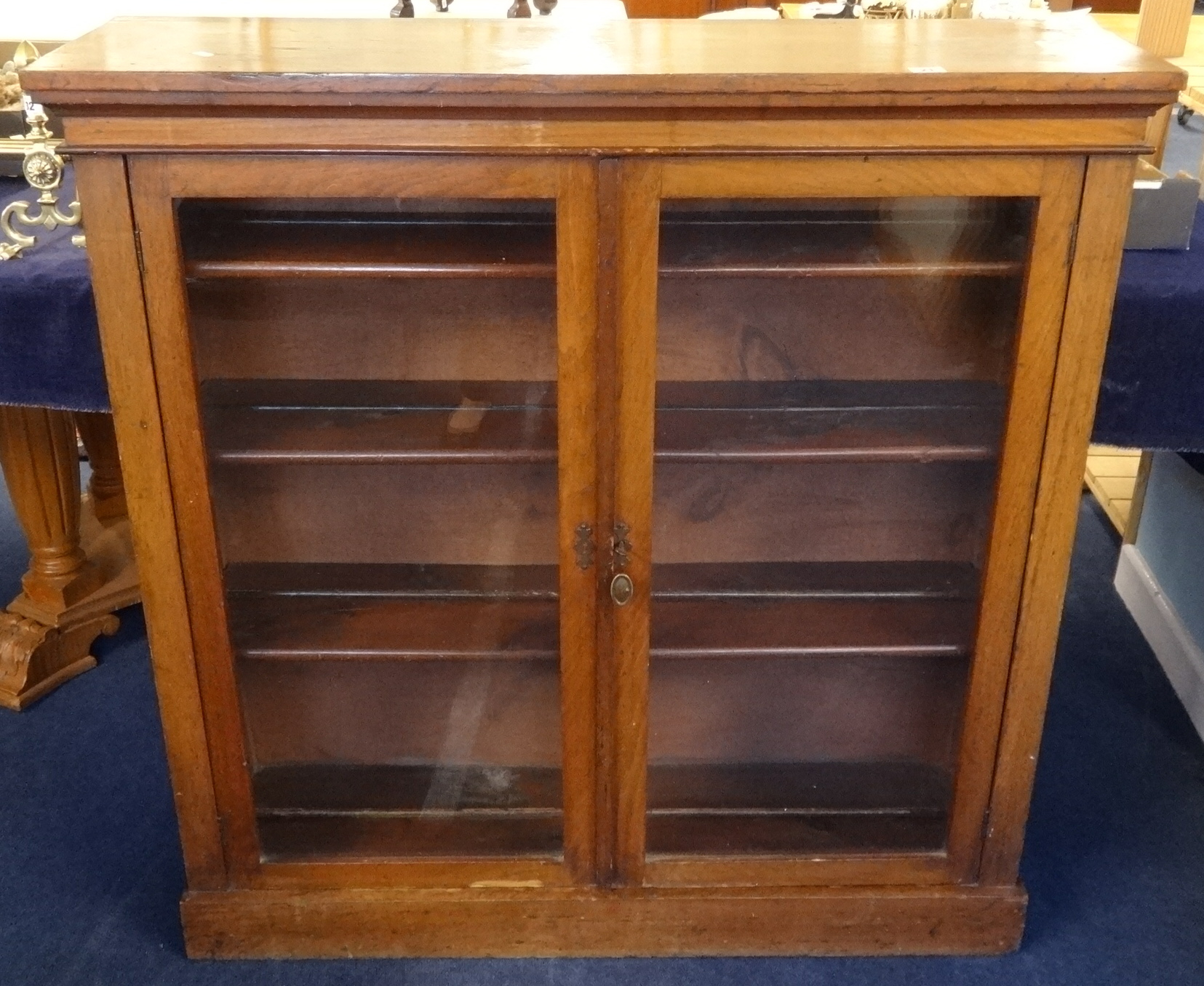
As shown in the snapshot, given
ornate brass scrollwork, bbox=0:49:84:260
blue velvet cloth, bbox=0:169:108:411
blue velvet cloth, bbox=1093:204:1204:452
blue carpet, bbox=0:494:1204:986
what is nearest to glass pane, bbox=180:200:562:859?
blue carpet, bbox=0:494:1204:986

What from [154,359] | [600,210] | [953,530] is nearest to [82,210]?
[154,359]

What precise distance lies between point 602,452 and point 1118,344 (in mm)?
750

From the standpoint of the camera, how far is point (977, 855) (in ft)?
5.92

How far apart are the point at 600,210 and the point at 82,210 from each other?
56 cm

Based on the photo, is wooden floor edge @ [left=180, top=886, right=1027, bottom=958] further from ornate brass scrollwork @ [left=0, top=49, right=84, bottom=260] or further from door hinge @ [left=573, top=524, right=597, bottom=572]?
ornate brass scrollwork @ [left=0, top=49, right=84, bottom=260]

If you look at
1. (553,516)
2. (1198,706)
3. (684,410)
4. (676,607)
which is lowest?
(1198,706)

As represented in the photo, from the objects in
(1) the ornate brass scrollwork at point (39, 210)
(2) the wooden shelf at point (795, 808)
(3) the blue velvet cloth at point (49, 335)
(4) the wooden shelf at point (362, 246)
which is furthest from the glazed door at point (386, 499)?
(1) the ornate brass scrollwork at point (39, 210)

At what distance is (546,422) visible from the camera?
1.57m

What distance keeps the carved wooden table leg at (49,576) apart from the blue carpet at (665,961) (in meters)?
0.06

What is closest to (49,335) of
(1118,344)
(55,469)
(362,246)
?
(55,469)

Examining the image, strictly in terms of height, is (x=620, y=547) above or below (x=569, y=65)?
below

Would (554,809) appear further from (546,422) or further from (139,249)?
(139,249)

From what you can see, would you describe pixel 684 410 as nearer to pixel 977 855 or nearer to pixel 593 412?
pixel 593 412

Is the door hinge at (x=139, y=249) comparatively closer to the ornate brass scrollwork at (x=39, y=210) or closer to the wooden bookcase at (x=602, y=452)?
the wooden bookcase at (x=602, y=452)
